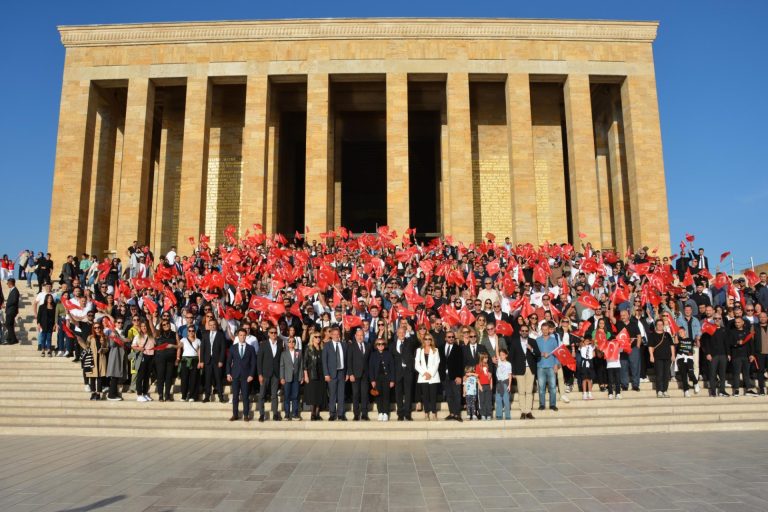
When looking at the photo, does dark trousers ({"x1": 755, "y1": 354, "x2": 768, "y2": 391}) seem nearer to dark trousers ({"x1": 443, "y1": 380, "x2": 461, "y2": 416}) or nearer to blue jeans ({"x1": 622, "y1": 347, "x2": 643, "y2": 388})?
blue jeans ({"x1": 622, "y1": 347, "x2": 643, "y2": 388})

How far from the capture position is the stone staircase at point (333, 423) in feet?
29.6

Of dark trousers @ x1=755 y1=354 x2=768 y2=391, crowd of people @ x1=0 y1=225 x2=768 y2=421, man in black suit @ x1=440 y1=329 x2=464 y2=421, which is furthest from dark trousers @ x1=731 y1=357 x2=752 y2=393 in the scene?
man in black suit @ x1=440 y1=329 x2=464 y2=421

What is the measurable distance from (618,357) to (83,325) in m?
12.3

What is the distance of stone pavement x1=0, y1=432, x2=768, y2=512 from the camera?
5.24 m

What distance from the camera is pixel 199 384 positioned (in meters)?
10.8

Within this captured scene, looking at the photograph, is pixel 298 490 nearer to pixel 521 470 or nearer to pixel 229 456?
pixel 229 456

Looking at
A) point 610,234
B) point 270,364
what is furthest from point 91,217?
point 610,234

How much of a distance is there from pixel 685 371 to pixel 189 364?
34.8 feet

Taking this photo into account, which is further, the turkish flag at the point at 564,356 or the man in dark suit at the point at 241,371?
the turkish flag at the point at 564,356

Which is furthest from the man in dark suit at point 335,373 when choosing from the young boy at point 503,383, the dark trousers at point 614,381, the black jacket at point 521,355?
the dark trousers at point 614,381

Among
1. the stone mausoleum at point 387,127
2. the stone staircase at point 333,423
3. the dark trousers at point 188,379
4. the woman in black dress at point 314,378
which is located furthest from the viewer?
the stone mausoleum at point 387,127

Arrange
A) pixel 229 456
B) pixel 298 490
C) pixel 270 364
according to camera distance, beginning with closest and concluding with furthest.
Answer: pixel 298 490 < pixel 229 456 < pixel 270 364

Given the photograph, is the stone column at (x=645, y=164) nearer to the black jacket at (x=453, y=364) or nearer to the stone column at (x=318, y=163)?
the stone column at (x=318, y=163)

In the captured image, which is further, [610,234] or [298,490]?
[610,234]
